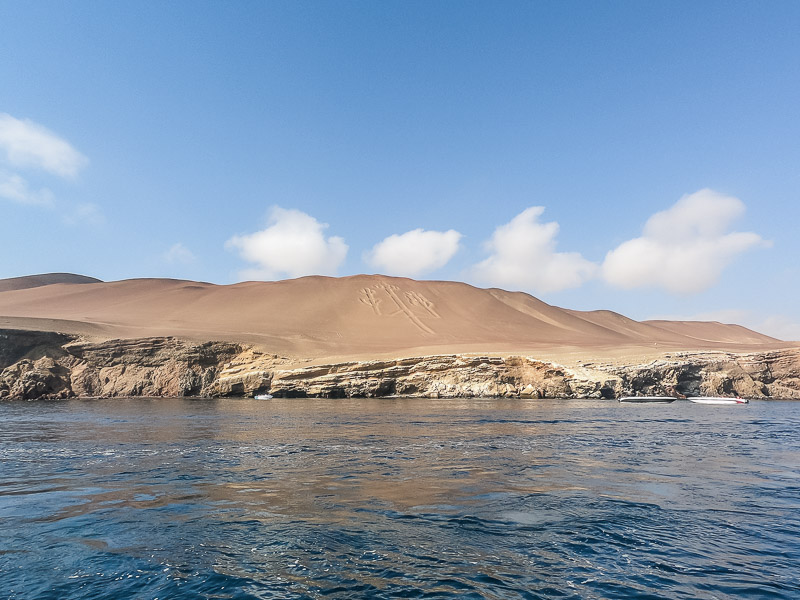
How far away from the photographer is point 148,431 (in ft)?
75.9

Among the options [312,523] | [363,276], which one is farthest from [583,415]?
[363,276]

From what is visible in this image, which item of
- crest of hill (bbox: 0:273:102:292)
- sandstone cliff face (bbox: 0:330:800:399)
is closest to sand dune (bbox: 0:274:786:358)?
crest of hill (bbox: 0:273:102:292)

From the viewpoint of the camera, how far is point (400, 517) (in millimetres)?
9562

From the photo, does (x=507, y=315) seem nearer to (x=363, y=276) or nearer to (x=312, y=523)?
(x=363, y=276)

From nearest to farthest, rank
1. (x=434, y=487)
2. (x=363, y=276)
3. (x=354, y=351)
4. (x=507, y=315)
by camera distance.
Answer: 1. (x=434, y=487)
2. (x=354, y=351)
3. (x=507, y=315)
4. (x=363, y=276)

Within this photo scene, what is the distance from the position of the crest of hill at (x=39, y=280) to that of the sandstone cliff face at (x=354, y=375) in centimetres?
11525

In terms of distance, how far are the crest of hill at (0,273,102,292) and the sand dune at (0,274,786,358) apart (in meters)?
2.94

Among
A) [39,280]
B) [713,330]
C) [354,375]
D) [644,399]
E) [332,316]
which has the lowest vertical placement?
[644,399]

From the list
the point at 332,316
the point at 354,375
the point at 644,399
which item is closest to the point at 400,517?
the point at 354,375

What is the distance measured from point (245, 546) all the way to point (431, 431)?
1495 cm

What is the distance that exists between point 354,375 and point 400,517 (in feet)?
120

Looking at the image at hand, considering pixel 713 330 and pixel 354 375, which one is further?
pixel 713 330

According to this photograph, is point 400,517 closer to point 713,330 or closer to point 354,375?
point 354,375

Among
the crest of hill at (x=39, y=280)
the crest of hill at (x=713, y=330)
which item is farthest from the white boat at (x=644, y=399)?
the crest of hill at (x=39, y=280)
